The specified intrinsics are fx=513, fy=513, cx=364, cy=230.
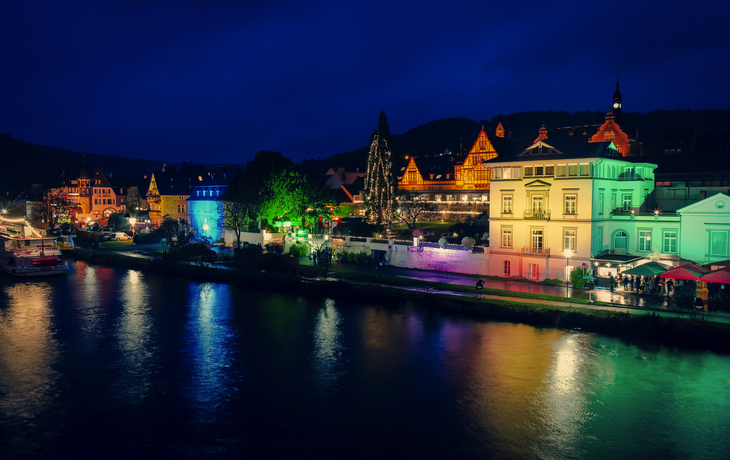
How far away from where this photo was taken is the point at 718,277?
30625mm

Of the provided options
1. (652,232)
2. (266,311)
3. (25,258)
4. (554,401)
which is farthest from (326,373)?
(25,258)

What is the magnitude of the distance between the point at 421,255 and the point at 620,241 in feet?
55.3

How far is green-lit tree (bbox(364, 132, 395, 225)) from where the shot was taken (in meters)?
A: 64.1

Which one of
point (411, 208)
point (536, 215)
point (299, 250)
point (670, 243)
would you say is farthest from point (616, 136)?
point (299, 250)

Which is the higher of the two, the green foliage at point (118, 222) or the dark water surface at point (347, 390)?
the green foliage at point (118, 222)

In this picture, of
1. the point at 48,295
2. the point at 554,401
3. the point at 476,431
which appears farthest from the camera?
the point at 48,295

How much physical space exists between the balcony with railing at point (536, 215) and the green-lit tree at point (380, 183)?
24.2m

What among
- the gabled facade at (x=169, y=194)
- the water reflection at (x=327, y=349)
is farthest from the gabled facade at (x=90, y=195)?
the water reflection at (x=327, y=349)

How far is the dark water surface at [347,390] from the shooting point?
18.6 m

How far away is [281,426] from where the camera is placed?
66.1ft

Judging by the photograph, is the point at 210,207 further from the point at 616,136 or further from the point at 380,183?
the point at 616,136

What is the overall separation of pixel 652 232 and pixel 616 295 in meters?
7.99

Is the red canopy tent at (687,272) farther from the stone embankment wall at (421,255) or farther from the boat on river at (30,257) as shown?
the boat on river at (30,257)

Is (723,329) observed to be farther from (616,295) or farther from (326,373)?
(326,373)
